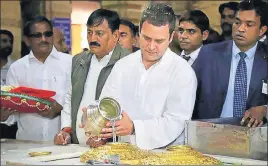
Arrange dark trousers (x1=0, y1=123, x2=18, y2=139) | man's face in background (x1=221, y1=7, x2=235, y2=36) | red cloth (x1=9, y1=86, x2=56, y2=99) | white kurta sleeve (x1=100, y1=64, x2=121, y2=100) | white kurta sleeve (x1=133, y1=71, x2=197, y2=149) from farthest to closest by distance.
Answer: man's face in background (x1=221, y1=7, x2=235, y2=36)
dark trousers (x1=0, y1=123, x2=18, y2=139)
red cloth (x1=9, y1=86, x2=56, y2=99)
white kurta sleeve (x1=100, y1=64, x2=121, y2=100)
white kurta sleeve (x1=133, y1=71, x2=197, y2=149)

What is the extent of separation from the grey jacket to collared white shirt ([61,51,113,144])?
0.09ft

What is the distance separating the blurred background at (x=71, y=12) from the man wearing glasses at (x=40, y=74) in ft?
9.73

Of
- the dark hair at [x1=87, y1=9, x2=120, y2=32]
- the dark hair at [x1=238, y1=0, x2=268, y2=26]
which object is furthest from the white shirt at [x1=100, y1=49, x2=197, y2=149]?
the dark hair at [x1=238, y1=0, x2=268, y2=26]

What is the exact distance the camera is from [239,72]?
3.34 metres

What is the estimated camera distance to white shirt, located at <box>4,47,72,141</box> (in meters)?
4.13

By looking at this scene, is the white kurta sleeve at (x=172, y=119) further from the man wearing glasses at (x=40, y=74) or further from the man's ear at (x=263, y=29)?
the man wearing glasses at (x=40, y=74)

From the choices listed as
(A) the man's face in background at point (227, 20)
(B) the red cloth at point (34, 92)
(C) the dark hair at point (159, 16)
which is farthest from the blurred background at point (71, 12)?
(C) the dark hair at point (159, 16)

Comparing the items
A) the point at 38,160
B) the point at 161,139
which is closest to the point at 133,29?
the point at 161,139

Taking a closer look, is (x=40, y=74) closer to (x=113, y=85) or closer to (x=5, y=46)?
(x=113, y=85)

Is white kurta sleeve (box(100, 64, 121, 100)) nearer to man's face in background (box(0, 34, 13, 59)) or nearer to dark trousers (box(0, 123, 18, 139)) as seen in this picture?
dark trousers (box(0, 123, 18, 139))

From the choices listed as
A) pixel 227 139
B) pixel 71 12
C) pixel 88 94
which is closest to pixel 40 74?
pixel 88 94

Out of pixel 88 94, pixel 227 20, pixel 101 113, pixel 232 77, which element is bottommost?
pixel 101 113

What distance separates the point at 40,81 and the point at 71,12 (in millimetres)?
4043

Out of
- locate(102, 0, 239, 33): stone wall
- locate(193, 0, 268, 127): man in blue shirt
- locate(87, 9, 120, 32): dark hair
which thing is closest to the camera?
locate(193, 0, 268, 127): man in blue shirt
